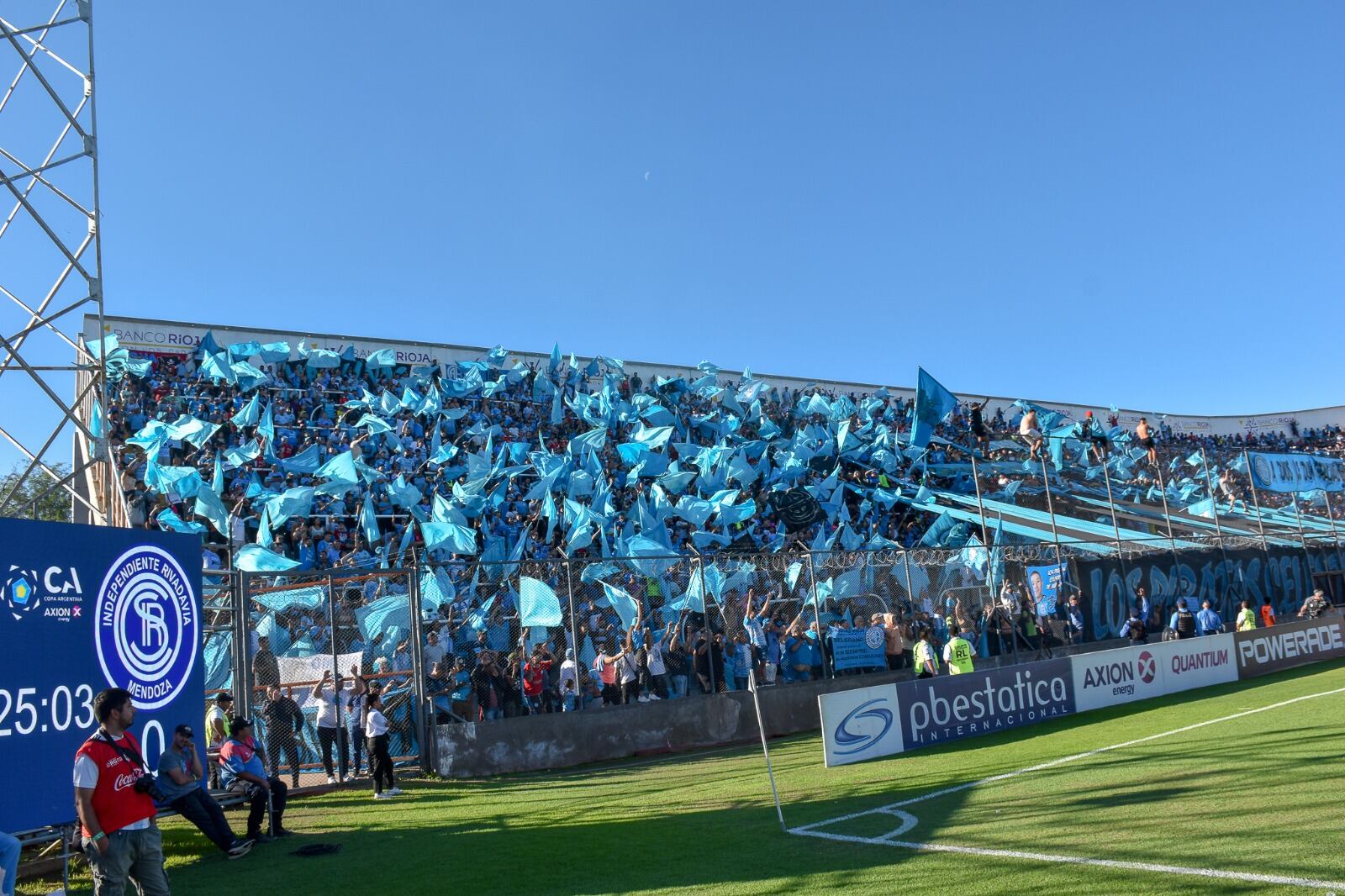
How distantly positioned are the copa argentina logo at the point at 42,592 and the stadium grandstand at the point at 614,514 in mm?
2102

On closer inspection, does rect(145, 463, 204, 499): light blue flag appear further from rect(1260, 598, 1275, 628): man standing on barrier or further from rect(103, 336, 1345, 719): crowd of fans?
rect(1260, 598, 1275, 628): man standing on barrier

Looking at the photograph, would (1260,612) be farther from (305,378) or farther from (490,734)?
(305,378)

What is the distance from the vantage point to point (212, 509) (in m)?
24.5

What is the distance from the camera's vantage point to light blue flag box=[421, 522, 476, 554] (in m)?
25.2

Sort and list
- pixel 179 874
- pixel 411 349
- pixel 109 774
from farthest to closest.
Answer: pixel 411 349, pixel 179 874, pixel 109 774

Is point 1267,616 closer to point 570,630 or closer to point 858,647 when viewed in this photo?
point 858,647

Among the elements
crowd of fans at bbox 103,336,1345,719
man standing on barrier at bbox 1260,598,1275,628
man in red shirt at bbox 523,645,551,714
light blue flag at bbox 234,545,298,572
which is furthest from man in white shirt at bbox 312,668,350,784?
man standing on barrier at bbox 1260,598,1275,628

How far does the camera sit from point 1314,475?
37.2 m

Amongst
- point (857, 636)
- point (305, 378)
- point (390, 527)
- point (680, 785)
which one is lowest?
point (680, 785)

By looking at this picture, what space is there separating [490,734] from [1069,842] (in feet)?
33.8

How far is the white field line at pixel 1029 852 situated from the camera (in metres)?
6.54

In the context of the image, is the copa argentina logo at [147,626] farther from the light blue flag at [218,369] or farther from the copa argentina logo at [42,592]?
the light blue flag at [218,369]

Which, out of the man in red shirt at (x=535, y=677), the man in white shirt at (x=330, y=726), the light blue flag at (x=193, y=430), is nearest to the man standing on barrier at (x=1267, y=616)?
the man in red shirt at (x=535, y=677)

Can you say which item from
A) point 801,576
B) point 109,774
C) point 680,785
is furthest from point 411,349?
point 109,774
